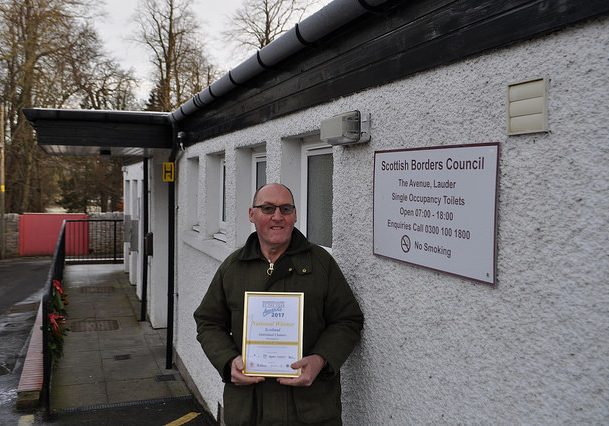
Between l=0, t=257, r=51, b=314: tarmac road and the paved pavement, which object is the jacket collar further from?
l=0, t=257, r=51, b=314: tarmac road

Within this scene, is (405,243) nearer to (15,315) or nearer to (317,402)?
(317,402)

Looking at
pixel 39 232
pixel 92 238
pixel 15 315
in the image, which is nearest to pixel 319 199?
pixel 15 315

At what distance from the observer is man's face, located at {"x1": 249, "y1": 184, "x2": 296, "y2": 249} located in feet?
9.92

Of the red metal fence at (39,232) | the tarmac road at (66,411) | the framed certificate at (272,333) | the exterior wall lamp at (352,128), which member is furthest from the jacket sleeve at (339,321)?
the red metal fence at (39,232)

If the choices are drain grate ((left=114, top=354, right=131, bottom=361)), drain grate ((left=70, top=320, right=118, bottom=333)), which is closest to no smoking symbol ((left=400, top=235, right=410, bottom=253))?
drain grate ((left=114, top=354, right=131, bottom=361))

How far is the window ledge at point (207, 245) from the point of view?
18.6ft

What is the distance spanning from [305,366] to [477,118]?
1.32 metres

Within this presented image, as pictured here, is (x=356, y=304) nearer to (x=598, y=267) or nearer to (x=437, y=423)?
(x=437, y=423)

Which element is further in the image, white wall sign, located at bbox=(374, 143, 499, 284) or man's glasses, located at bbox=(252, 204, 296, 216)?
man's glasses, located at bbox=(252, 204, 296, 216)

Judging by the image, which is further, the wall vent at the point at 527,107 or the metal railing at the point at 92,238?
the metal railing at the point at 92,238

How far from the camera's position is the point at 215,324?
10.3ft

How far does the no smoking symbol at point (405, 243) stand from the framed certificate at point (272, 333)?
508 mm

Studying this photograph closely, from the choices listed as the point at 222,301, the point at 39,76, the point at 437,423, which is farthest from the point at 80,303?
the point at 39,76

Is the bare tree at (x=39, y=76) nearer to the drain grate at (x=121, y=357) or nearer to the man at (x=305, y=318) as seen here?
the drain grate at (x=121, y=357)
